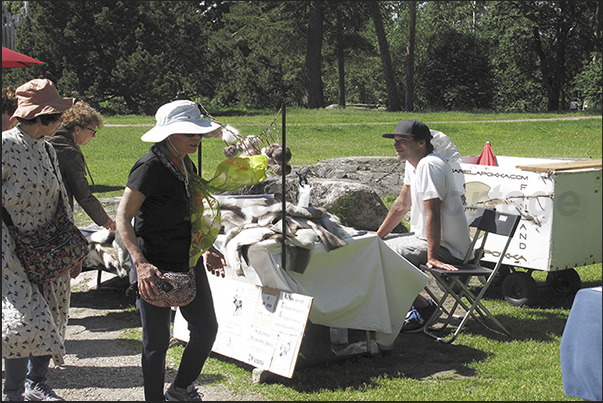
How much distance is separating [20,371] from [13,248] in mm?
624

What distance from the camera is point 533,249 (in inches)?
217

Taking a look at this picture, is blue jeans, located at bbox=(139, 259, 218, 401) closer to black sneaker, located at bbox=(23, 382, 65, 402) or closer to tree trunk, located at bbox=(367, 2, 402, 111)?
black sneaker, located at bbox=(23, 382, 65, 402)

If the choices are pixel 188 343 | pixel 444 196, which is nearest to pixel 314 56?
pixel 444 196

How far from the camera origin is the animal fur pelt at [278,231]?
402cm

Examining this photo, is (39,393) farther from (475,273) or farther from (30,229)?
(475,273)

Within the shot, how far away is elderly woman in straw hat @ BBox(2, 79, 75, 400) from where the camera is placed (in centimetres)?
328

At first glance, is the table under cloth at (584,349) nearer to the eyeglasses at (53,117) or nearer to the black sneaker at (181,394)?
the black sneaker at (181,394)

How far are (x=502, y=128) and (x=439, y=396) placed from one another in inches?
744

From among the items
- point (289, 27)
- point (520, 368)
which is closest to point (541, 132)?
point (289, 27)

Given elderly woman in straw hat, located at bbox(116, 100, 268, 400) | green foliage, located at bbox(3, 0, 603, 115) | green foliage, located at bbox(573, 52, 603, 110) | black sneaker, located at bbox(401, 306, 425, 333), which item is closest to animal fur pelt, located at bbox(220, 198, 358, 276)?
elderly woman in straw hat, located at bbox(116, 100, 268, 400)

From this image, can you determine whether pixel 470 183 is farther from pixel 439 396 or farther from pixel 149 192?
pixel 149 192

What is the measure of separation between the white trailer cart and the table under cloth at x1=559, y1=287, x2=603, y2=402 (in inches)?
79.7

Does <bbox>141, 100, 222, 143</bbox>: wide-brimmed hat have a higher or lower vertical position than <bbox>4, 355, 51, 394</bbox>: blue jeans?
higher

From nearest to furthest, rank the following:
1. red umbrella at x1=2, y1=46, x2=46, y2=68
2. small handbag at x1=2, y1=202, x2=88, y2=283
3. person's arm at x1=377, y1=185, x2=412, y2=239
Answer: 1. small handbag at x1=2, y1=202, x2=88, y2=283
2. person's arm at x1=377, y1=185, x2=412, y2=239
3. red umbrella at x1=2, y1=46, x2=46, y2=68
